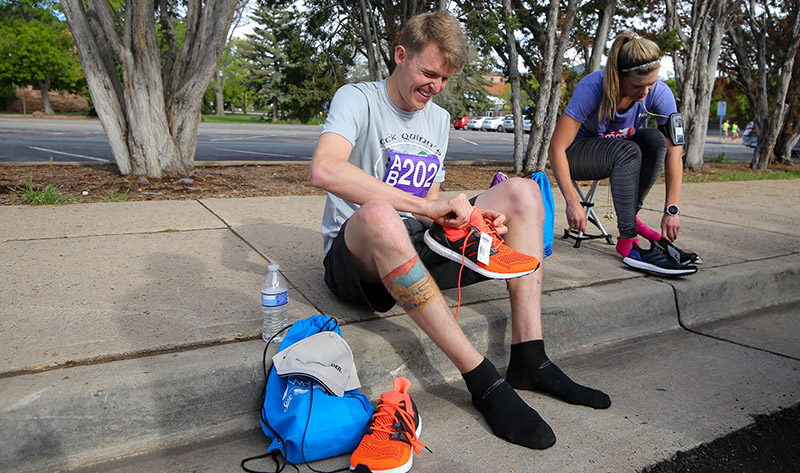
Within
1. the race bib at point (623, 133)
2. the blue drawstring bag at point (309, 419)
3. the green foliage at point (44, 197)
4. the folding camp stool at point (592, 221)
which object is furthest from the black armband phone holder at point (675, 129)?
the green foliage at point (44, 197)

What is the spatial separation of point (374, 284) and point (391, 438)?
2.57 ft

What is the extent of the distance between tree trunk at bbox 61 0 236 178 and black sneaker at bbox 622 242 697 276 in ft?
18.0

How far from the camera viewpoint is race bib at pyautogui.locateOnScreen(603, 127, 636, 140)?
4.00 metres

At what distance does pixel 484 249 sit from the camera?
7.47ft

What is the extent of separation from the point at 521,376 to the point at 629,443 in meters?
0.51

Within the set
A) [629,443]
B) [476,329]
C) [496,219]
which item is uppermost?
[496,219]

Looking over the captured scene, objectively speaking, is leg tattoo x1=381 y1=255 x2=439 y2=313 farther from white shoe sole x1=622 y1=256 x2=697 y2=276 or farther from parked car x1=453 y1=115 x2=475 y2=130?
parked car x1=453 y1=115 x2=475 y2=130

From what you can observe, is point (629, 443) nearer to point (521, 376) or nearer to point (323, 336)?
point (521, 376)

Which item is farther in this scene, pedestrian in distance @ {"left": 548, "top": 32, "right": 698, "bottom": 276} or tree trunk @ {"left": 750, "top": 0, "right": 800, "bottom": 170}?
tree trunk @ {"left": 750, "top": 0, "right": 800, "bottom": 170}

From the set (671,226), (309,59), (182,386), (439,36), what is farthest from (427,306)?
(309,59)

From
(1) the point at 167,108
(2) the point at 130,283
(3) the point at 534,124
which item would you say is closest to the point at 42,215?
(2) the point at 130,283

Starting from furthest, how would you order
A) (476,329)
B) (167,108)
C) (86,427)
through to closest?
(167,108), (476,329), (86,427)

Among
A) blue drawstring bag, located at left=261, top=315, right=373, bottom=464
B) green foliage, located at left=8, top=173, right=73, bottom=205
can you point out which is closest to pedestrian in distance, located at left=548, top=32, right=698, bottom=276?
blue drawstring bag, located at left=261, top=315, right=373, bottom=464

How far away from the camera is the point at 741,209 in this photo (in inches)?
255
